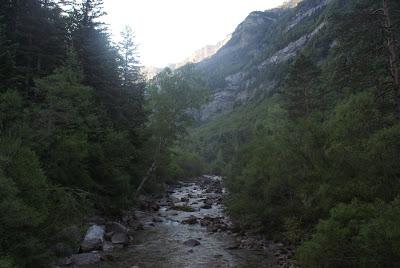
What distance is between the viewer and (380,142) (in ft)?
58.1

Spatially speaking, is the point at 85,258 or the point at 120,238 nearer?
the point at 85,258

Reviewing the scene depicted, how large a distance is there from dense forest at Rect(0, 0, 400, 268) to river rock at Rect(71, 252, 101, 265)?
1.67 meters

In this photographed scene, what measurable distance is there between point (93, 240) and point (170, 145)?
880 inches

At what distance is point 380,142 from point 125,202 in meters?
18.9

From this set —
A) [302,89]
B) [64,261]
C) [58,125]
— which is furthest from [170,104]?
[64,261]

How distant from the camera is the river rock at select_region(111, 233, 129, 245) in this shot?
23.6 m

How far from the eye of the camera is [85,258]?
19.7m

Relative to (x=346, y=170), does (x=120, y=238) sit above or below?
below

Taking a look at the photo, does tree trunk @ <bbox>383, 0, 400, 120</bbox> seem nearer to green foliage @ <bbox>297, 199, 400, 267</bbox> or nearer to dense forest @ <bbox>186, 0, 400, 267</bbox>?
dense forest @ <bbox>186, 0, 400, 267</bbox>

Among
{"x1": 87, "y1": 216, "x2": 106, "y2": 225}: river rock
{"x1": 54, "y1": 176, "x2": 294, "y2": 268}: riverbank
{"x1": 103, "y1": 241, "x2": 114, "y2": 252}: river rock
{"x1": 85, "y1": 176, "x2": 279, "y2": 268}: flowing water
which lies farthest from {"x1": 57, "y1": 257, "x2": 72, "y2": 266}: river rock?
{"x1": 87, "y1": 216, "x2": 106, "y2": 225}: river rock

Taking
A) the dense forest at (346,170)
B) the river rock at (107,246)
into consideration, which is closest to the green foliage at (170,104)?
the dense forest at (346,170)

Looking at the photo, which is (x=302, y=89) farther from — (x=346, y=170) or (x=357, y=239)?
(x=357, y=239)

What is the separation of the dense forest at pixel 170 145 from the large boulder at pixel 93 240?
137 centimetres

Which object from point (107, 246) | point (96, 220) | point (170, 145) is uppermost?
point (170, 145)
